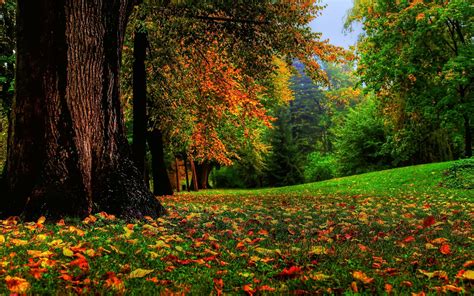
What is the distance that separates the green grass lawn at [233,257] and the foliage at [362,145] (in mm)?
29300

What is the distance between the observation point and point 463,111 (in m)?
17.8

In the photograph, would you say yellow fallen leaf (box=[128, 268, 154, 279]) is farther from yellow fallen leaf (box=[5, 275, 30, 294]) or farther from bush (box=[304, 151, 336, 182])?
bush (box=[304, 151, 336, 182])

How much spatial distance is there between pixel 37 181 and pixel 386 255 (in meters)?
4.55

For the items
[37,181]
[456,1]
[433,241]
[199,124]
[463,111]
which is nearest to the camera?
[433,241]

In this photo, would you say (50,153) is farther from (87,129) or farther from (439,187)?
(439,187)

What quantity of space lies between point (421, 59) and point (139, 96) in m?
15.2

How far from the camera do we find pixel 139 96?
469 inches

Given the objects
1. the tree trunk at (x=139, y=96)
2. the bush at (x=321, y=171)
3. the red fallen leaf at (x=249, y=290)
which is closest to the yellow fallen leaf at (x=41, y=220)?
the red fallen leaf at (x=249, y=290)

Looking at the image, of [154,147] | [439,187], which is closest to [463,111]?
[439,187]

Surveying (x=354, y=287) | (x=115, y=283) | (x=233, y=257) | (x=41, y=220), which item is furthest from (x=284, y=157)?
(x=115, y=283)

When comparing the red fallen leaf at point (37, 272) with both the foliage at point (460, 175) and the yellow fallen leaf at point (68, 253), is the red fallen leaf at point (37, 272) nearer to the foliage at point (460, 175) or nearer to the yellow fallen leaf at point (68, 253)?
the yellow fallen leaf at point (68, 253)

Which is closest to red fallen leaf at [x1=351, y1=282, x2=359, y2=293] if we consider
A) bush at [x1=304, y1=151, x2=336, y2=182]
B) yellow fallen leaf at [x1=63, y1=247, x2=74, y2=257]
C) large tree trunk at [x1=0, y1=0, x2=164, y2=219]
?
yellow fallen leaf at [x1=63, y1=247, x2=74, y2=257]

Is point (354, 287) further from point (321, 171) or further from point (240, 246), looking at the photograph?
point (321, 171)

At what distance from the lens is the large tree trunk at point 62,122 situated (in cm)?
515
